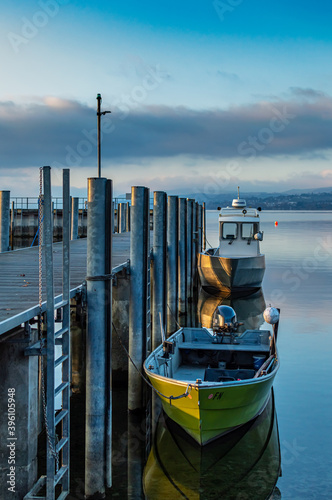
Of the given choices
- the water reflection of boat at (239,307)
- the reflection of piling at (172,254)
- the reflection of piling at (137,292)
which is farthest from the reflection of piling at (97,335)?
the water reflection of boat at (239,307)

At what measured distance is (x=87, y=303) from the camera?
8945 millimetres

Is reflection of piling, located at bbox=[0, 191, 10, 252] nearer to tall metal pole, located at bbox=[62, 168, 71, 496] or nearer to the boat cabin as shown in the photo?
tall metal pole, located at bbox=[62, 168, 71, 496]

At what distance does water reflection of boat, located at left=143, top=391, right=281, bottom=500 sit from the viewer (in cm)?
979

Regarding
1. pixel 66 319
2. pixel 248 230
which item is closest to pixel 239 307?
pixel 248 230

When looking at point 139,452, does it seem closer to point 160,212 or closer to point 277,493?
point 277,493

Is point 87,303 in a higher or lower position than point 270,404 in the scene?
higher

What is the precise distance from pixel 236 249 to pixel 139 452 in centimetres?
2084

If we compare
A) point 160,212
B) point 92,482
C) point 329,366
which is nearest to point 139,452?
point 92,482

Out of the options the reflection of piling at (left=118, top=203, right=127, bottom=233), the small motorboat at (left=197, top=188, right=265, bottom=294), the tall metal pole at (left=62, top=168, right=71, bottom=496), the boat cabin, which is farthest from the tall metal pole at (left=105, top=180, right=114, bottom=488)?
the reflection of piling at (left=118, top=203, right=127, bottom=233)

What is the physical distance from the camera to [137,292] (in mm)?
12047

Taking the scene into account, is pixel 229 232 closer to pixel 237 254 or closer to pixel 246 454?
pixel 237 254

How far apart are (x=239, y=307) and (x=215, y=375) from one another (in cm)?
1609

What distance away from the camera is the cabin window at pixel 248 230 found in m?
31.0

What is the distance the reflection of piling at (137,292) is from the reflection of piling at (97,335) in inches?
120
